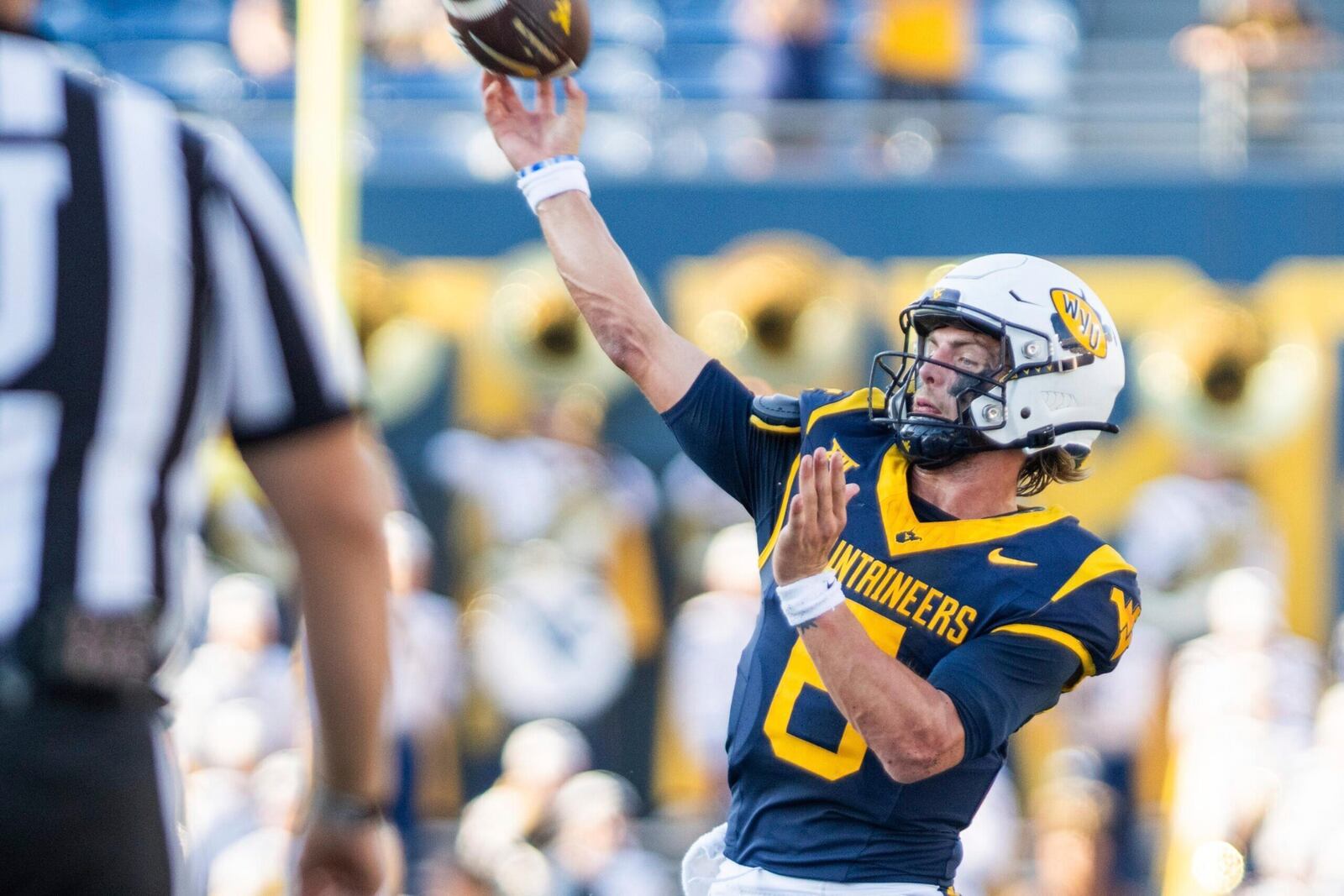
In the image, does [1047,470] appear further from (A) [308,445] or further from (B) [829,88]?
(B) [829,88]

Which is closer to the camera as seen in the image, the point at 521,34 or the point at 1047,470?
the point at 1047,470

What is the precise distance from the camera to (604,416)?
969 cm

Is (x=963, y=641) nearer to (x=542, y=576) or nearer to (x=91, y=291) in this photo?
(x=91, y=291)

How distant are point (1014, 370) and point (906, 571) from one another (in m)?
0.41

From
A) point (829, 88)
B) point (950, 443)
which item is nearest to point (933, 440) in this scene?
point (950, 443)

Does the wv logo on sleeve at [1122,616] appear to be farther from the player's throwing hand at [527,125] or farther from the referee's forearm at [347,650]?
the referee's forearm at [347,650]

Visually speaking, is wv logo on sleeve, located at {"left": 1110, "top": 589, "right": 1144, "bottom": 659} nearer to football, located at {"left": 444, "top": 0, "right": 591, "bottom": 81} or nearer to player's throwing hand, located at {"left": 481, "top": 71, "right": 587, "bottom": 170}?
player's throwing hand, located at {"left": 481, "top": 71, "right": 587, "bottom": 170}

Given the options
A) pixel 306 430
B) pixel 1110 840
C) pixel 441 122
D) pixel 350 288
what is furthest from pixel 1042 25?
pixel 306 430

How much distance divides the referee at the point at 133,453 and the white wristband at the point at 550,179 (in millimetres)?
1674

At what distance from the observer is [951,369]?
329 cm

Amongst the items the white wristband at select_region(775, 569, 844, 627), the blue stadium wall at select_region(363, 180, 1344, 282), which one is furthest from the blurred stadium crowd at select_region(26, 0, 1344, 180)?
the white wristband at select_region(775, 569, 844, 627)

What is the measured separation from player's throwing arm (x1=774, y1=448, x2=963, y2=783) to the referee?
96cm

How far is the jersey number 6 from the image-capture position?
3.12m

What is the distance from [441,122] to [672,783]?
3662 mm
